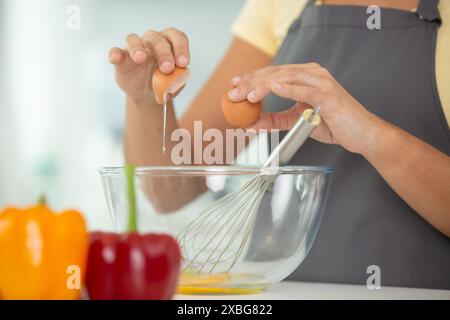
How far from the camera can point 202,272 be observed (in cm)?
76

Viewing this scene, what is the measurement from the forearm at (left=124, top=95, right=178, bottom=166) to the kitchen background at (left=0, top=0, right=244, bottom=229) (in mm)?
1238

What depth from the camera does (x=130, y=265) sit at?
545 millimetres

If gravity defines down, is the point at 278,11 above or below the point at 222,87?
above

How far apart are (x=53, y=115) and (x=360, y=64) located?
1631 millimetres

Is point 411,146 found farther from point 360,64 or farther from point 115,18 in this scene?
point 115,18

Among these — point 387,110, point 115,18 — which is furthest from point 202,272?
point 115,18

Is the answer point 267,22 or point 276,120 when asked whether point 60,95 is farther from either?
point 276,120

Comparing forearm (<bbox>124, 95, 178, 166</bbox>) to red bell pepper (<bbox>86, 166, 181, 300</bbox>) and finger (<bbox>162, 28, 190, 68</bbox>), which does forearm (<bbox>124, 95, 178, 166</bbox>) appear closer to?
finger (<bbox>162, 28, 190, 68</bbox>)

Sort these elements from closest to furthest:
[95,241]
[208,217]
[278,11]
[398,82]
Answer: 1. [95,241]
2. [208,217]
3. [398,82]
4. [278,11]

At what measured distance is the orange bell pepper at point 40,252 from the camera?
20.6 inches

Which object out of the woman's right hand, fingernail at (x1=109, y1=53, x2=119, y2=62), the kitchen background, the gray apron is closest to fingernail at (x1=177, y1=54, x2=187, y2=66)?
the woman's right hand

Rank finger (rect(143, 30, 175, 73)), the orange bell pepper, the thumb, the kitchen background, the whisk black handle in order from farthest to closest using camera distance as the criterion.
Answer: the kitchen background
the thumb
finger (rect(143, 30, 175, 73))
the whisk black handle
the orange bell pepper

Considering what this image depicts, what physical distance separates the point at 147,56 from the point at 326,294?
1.17 feet

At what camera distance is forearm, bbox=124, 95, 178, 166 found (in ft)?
3.46
